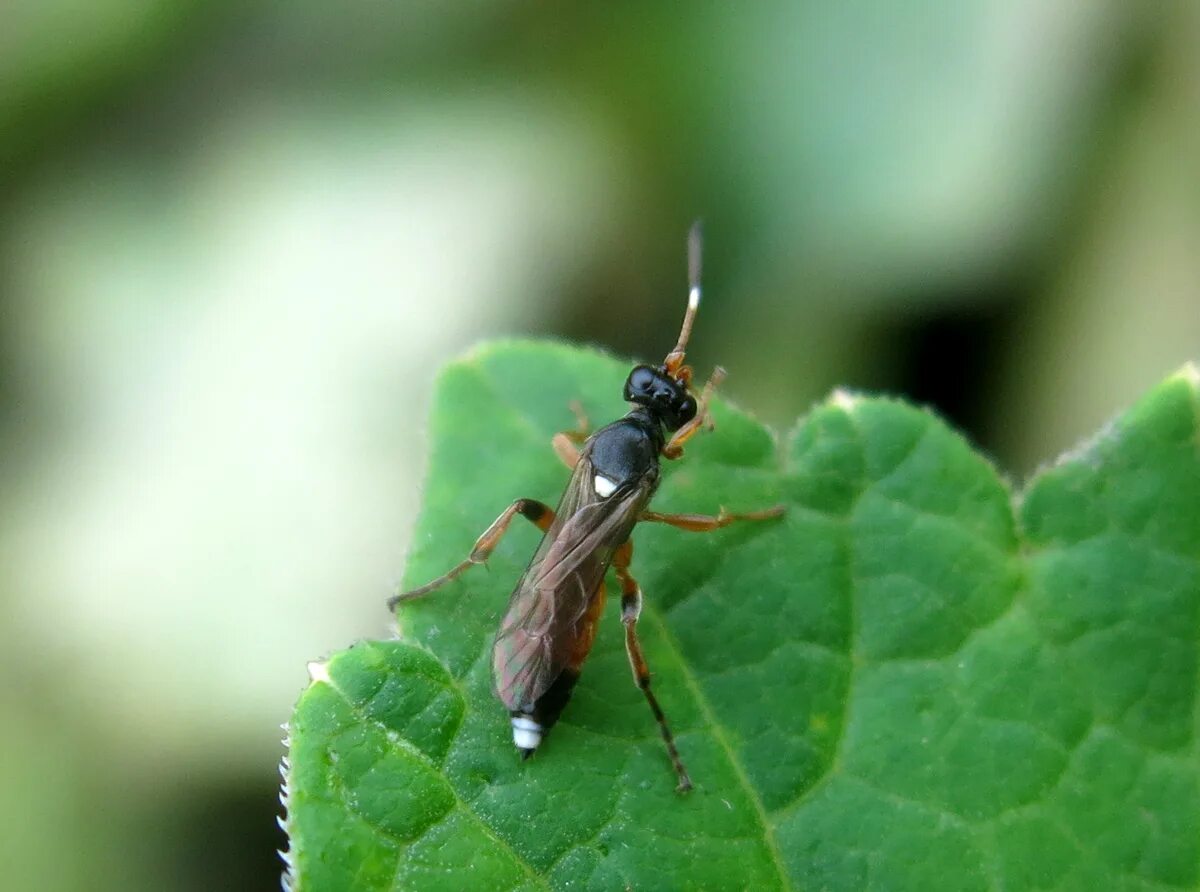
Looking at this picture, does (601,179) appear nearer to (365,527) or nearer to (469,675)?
(365,527)

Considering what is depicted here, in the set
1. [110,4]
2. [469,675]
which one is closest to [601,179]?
[110,4]

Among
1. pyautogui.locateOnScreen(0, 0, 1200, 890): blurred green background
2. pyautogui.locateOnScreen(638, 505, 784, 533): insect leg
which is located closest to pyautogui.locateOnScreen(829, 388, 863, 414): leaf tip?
pyautogui.locateOnScreen(638, 505, 784, 533): insect leg

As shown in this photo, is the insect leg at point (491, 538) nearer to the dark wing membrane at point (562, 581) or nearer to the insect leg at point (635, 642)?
the dark wing membrane at point (562, 581)

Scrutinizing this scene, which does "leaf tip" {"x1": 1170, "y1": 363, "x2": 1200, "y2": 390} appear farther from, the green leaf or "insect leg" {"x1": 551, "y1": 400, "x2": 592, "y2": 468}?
"insect leg" {"x1": 551, "y1": 400, "x2": 592, "y2": 468}

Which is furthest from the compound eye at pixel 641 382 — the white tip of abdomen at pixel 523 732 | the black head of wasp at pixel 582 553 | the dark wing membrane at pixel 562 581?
the white tip of abdomen at pixel 523 732

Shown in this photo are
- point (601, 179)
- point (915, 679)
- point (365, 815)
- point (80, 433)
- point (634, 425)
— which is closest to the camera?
point (365, 815)
